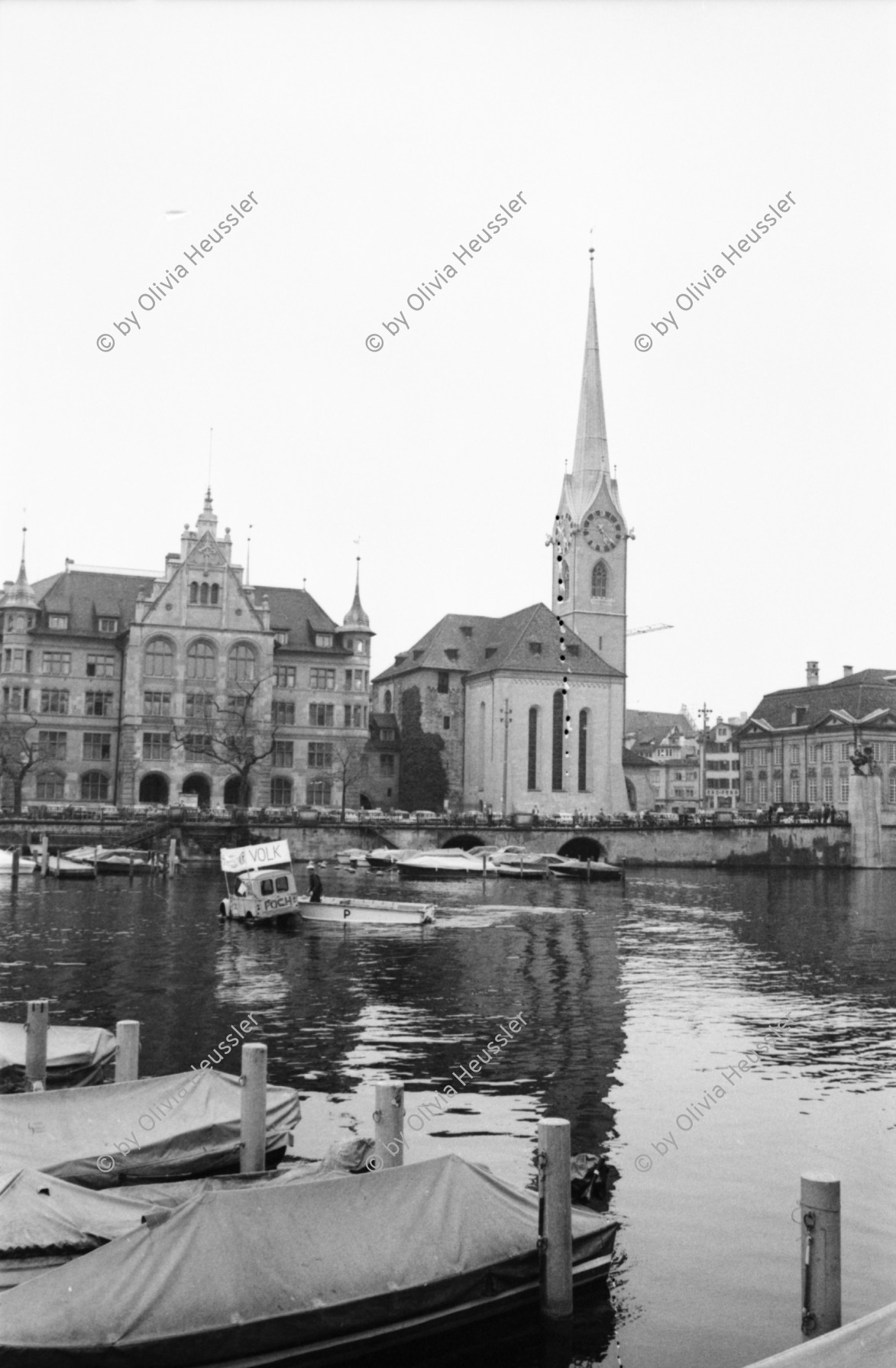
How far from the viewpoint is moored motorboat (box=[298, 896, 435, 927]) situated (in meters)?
50.4

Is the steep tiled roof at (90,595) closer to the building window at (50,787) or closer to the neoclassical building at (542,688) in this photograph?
the building window at (50,787)

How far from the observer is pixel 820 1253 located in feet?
36.8

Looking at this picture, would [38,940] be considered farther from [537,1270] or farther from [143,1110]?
[537,1270]

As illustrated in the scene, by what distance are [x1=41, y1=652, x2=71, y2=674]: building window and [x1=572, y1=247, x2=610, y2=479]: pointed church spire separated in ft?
Answer: 171

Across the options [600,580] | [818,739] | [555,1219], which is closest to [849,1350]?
[555,1219]

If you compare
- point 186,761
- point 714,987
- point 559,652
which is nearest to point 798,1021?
point 714,987

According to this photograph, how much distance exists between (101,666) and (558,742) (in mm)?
37654

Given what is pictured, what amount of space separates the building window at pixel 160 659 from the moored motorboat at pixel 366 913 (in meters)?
48.3

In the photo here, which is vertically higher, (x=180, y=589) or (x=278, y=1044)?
(x=180, y=589)

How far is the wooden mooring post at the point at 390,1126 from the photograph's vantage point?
44.7 feet

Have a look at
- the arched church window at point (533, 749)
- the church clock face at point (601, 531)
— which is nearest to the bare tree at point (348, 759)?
the arched church window at point (533, 749)

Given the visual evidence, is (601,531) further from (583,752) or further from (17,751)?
(17,751)

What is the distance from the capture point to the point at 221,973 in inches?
1426

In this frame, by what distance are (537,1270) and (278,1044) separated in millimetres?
13899
